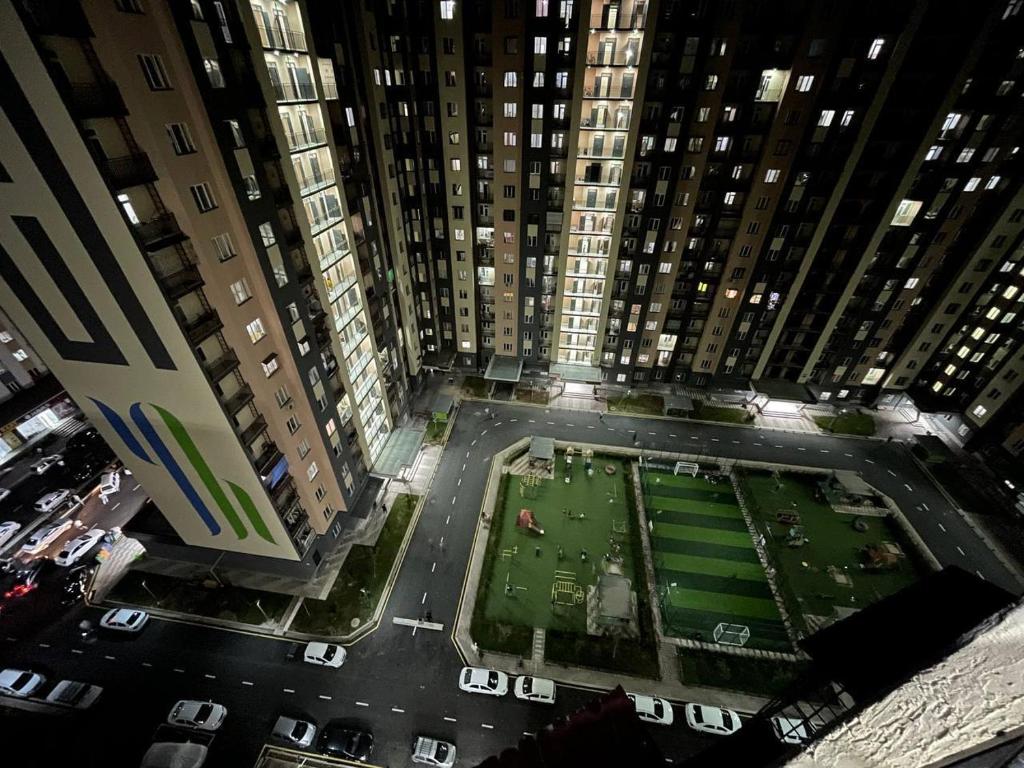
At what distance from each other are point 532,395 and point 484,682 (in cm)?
3272

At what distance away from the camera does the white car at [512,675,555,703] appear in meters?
29.6

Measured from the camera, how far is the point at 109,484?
142 ft

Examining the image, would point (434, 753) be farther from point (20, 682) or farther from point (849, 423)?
point (849, 423)

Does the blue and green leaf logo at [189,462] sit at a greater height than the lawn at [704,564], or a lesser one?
greater

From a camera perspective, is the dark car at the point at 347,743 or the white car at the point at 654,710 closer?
the dark car at the point at 347,743

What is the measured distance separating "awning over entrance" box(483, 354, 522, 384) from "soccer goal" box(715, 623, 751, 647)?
31.7 m

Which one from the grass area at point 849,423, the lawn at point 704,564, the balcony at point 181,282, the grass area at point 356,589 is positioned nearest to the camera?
the balcony at point 181,282

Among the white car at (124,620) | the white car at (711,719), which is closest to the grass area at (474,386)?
the white car at (124,620)

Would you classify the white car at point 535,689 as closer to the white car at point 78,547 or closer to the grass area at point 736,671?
the grass area at point 736,671

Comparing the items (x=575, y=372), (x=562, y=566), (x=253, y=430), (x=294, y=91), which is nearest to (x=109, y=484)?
(x=253, y=430)

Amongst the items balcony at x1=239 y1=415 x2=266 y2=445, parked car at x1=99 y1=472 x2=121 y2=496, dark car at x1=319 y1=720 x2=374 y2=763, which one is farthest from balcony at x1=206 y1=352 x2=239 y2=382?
parked car at x1=99 y1=472 x2=121 y2=496

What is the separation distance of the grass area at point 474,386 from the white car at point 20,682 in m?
41.7

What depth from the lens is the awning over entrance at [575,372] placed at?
54.2 metres

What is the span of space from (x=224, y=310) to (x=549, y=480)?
32.4 m
